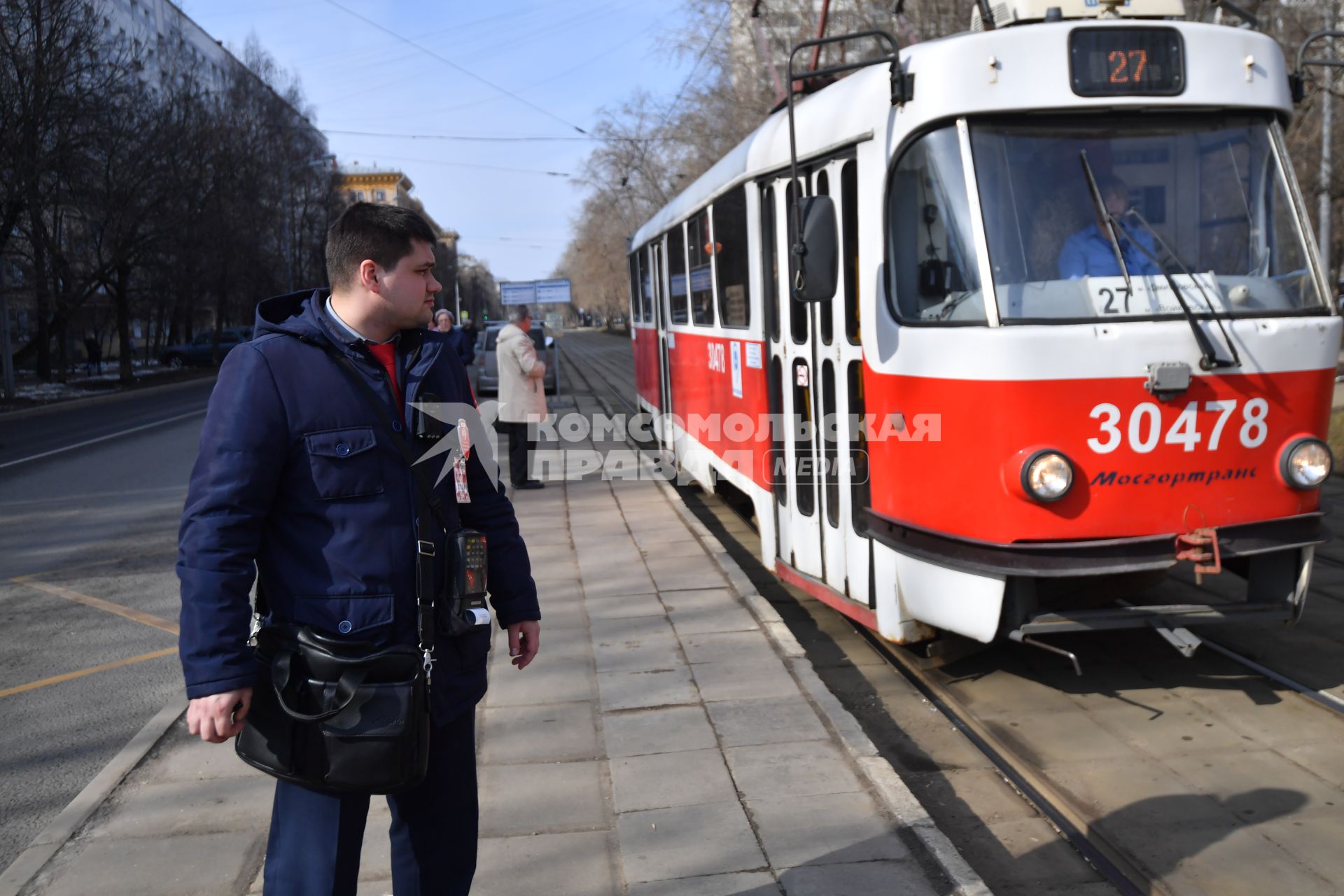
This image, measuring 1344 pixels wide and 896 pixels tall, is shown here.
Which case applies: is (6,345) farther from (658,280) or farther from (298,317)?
(298,317)

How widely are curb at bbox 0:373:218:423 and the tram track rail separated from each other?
59.3 feet

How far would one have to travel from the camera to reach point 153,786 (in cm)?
450

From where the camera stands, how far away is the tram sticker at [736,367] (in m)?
8.00

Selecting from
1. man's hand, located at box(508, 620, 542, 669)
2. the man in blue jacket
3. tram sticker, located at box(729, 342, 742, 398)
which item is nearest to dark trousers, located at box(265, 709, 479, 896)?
the man in blue jacket

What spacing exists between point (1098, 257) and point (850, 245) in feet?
4.43

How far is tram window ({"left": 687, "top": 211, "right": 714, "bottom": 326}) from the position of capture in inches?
364

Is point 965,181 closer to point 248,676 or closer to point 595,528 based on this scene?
point 248,676

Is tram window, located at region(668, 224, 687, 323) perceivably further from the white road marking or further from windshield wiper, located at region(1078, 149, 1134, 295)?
the white road marking

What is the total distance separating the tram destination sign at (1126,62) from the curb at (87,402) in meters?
19.0

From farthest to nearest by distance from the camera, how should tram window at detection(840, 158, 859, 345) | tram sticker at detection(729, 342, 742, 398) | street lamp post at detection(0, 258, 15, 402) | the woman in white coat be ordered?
street lamp post at detection(0, 258, 15, 402), the woman in white coat, tram sticker at detection(729, 342, 742, 398), tram window at detection(840, 158, 859, 345)

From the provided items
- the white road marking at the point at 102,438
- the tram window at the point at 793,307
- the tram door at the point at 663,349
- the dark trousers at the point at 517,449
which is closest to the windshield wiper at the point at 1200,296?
the tram window at the point at 793,307

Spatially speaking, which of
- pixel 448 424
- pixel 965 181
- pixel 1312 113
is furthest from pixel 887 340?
pixel 1312 113

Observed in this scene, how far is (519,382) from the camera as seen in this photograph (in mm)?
11641

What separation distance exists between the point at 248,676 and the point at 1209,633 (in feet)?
18.0
